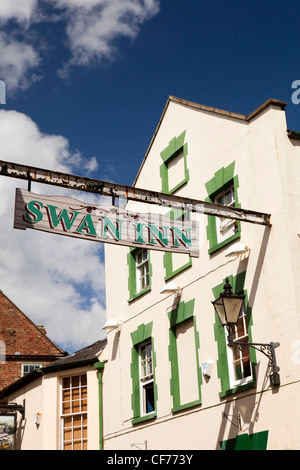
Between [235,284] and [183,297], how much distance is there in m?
2.23

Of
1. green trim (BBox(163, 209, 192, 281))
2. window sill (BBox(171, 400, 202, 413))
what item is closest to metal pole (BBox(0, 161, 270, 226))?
green trim (BBox(163, 209, 192, 281))

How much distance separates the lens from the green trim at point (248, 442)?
1242 cm

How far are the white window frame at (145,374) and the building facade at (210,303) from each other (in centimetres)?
3

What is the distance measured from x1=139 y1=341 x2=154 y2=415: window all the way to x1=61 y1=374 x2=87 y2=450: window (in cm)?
271

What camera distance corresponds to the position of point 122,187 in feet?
36.2

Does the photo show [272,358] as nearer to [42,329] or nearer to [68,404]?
[68,404]

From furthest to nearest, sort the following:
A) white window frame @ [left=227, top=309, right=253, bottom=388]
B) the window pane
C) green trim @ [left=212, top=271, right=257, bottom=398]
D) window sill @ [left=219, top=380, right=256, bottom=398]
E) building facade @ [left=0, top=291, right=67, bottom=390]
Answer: building facade @ [left=0, top=291, right=67, bottom=390]
the window pane
white window frame @ [left=227, top=309, right=253, bottom=388]
green trim @ [left=212, top=271, right=257, bottom=398]
window sill @ [left=219, top=380, right=256, bottom=398]

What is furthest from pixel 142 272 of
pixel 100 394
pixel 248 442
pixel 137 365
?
pixel 248 442

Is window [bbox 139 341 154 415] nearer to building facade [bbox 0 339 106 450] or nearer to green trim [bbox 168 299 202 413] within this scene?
green trim [bbox 168 299 202 413]

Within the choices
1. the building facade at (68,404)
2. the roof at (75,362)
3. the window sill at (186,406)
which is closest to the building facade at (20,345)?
the roof at (75,362)

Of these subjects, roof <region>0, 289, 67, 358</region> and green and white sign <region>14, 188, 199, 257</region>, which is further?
roof <region>0, 289, 67, 358</region>

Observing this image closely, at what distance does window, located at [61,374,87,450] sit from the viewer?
19.0m

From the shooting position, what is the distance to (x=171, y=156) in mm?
17750

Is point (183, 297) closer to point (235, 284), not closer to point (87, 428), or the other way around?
point (235, 284)
